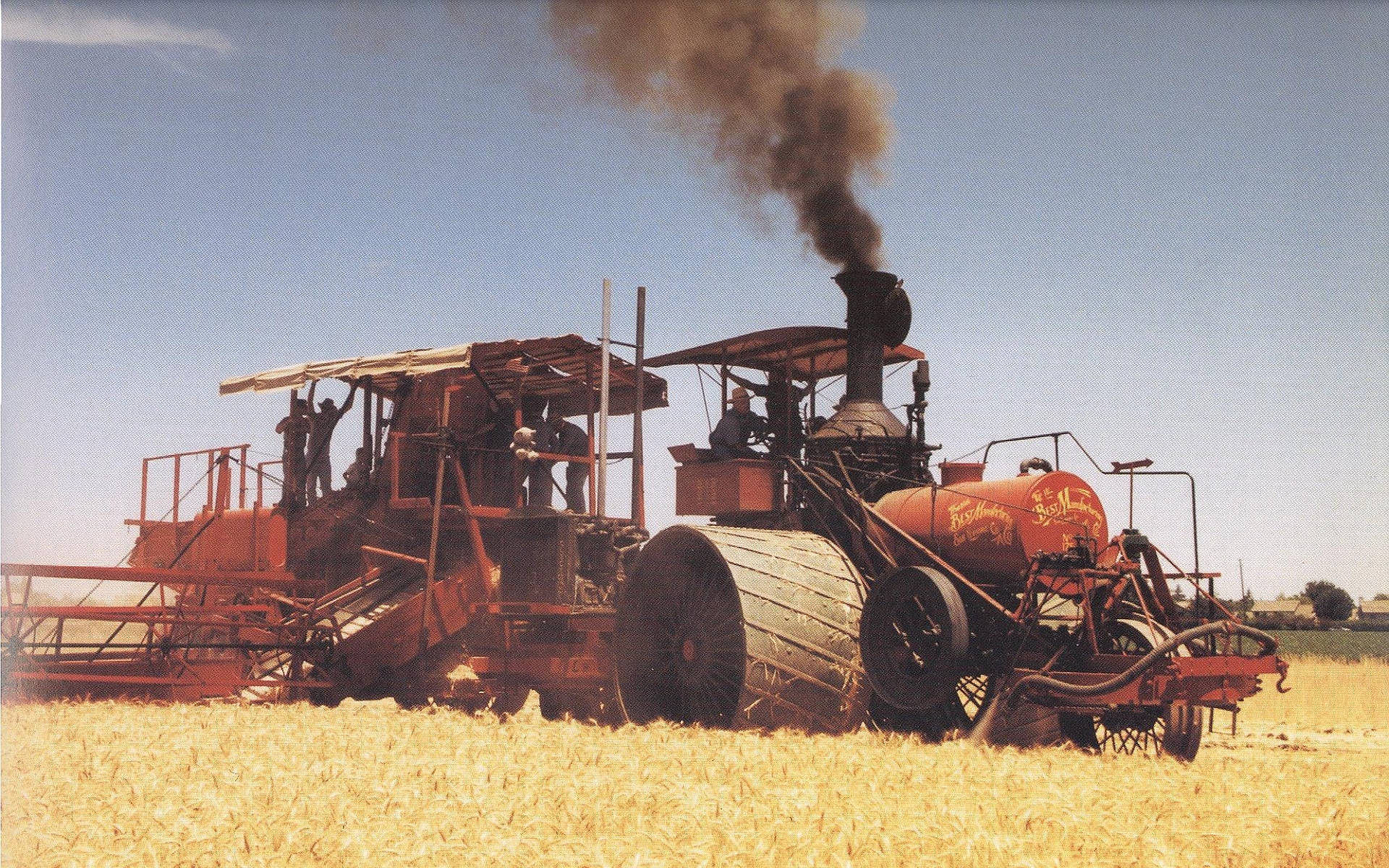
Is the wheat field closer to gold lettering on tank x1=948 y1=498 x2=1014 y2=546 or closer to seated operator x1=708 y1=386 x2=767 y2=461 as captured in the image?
gold lettering on tank x1=948 y1=498 x2=1014 y2=546

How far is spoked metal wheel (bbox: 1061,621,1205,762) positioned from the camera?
840 centimetres

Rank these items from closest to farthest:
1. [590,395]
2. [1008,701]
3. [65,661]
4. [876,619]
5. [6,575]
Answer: [1008,701] < [876,619] < [6,575] < [65,661] < [590,395]

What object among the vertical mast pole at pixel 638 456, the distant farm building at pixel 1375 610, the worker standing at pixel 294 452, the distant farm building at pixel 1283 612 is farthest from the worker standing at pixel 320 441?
the distant farm building at pixel 1375 610

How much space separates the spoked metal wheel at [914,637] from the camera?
8.55 metres

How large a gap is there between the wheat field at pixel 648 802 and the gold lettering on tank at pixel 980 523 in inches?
66.1

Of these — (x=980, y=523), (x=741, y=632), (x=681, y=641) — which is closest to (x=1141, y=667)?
(x=980, y=523)

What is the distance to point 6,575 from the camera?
35.0 ft

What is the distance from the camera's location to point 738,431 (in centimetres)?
1139

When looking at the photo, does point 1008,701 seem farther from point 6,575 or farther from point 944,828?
point 6,575

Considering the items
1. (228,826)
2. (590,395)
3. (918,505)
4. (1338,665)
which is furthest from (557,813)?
(1338,665)

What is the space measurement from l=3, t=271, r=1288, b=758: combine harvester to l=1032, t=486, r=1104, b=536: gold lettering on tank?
0.03 meters

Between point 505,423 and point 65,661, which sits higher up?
point 505,423

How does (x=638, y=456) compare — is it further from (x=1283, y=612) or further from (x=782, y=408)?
(x=1283, y=612)

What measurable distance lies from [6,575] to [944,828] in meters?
9.04
